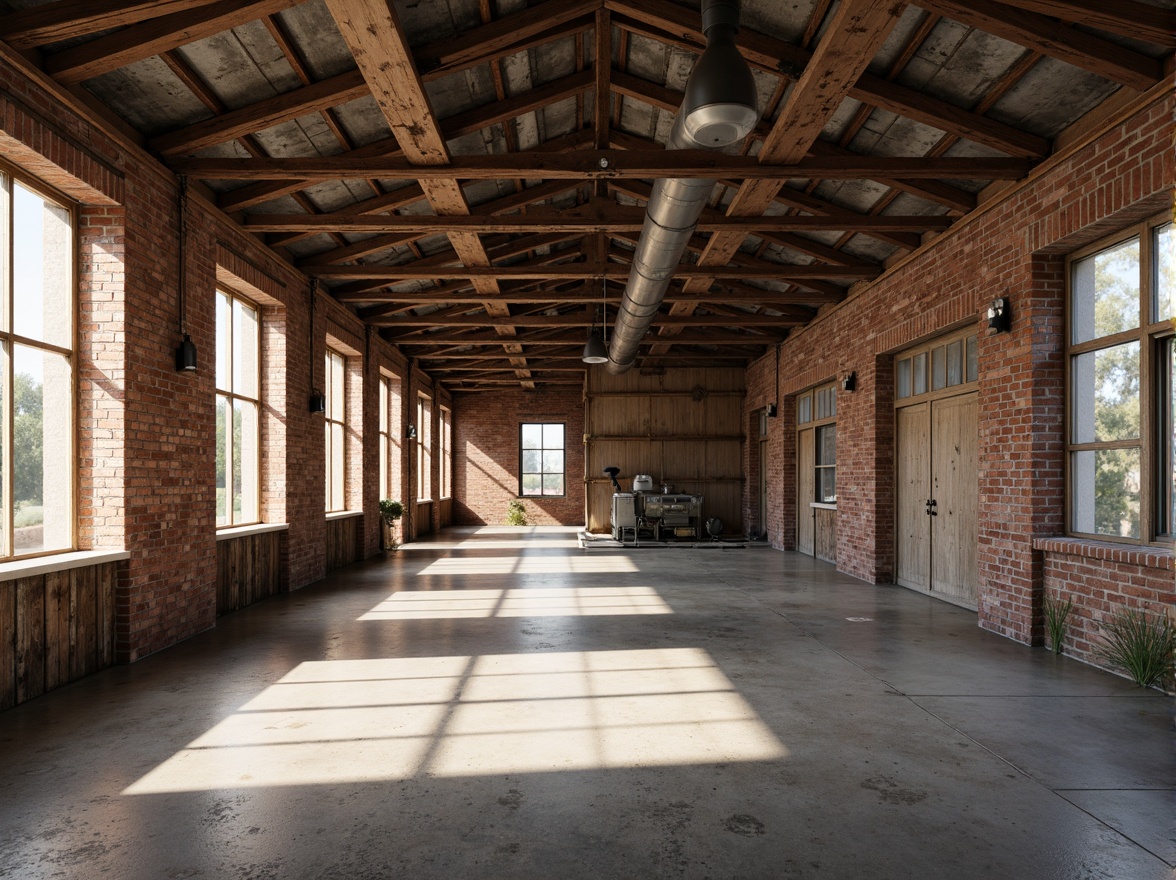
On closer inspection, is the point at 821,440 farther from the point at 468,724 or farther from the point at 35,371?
the point at 35,371

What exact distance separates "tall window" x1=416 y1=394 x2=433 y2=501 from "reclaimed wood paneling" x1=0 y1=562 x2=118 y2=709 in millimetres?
10717

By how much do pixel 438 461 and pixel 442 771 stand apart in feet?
47.4

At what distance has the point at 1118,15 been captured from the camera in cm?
380

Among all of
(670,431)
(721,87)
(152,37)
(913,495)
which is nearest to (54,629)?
(152,37)

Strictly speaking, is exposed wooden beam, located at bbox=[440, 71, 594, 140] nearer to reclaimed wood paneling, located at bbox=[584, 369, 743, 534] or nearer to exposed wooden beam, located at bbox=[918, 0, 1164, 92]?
exposed wooden beam, located at bbox=[918, 0, 1164, 92]

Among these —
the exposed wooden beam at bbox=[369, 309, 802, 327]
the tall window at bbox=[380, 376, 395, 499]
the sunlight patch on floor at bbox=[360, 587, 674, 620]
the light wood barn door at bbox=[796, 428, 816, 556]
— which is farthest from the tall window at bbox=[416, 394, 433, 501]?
Result: the sunlight patch on floor at bbox=[360, 587, 674, 620]

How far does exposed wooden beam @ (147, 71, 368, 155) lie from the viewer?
512 cm

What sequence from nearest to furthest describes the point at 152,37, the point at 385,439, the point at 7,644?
the point at 7,644, the point at 152,37, the point at 385,439

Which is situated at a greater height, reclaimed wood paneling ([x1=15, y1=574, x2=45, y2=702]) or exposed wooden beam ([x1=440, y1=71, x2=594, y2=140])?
exposed wooden beam ([x1=440, y1=71, x2=594, y2=140])

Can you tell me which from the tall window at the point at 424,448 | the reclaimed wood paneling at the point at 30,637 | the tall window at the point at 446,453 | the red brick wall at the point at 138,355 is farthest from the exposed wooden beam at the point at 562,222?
the tall window at the point at 446,453

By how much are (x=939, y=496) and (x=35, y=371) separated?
24.3 ft

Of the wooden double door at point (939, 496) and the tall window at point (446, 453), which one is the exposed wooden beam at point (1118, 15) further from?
the tall window at point (446, 453)

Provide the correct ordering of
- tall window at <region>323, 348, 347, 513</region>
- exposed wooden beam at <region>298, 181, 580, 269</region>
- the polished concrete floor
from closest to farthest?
the polished concrete floor < exposed wooden beam at <region>298, 181, 580, 269</region> < tall window at <region>323, 348, 347, 513</region>

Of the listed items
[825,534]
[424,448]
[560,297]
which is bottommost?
[825,534]
